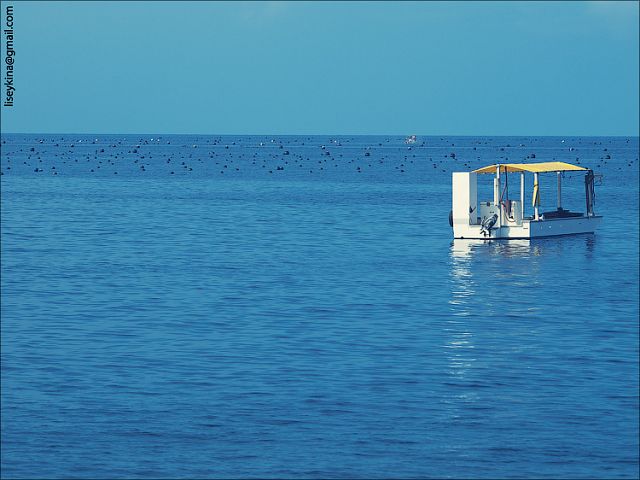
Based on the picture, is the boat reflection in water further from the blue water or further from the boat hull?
the boat hull

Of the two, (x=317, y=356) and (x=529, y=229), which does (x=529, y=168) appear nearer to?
(x=529, y=229)

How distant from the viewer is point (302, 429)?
16.2 metres

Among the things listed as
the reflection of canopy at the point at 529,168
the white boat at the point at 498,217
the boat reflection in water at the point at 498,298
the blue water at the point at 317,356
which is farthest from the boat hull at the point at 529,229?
the reflection of canopy at the point at 529,168

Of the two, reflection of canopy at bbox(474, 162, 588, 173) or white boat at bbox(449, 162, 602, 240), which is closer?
white boat at bbox(449, 162, 602, 240)

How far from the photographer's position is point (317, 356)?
2130 centimetres

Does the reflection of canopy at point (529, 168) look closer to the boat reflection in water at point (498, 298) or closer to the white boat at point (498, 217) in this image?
the white boat at point (498, 217)

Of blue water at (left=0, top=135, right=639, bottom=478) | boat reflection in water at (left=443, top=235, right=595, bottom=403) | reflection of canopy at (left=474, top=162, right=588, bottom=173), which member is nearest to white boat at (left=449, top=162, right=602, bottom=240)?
reflection of canopy at (left=474, top=162, right=588, bottom=173)

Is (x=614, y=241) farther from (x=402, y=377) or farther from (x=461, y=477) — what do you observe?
(x=461, y=477)

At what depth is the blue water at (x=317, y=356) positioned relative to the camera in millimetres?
15203

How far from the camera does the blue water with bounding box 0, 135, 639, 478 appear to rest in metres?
15.2

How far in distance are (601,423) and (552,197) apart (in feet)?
219

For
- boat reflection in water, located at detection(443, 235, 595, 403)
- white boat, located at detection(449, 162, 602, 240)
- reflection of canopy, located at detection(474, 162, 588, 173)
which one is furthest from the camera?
reflection of canopy, located at detection(474, 162, 588, 173)

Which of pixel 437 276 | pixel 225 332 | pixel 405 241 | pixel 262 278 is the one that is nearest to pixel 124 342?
pixel 225 332

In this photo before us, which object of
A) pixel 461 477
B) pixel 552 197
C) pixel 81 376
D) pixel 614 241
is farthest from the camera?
pixel 552 197
